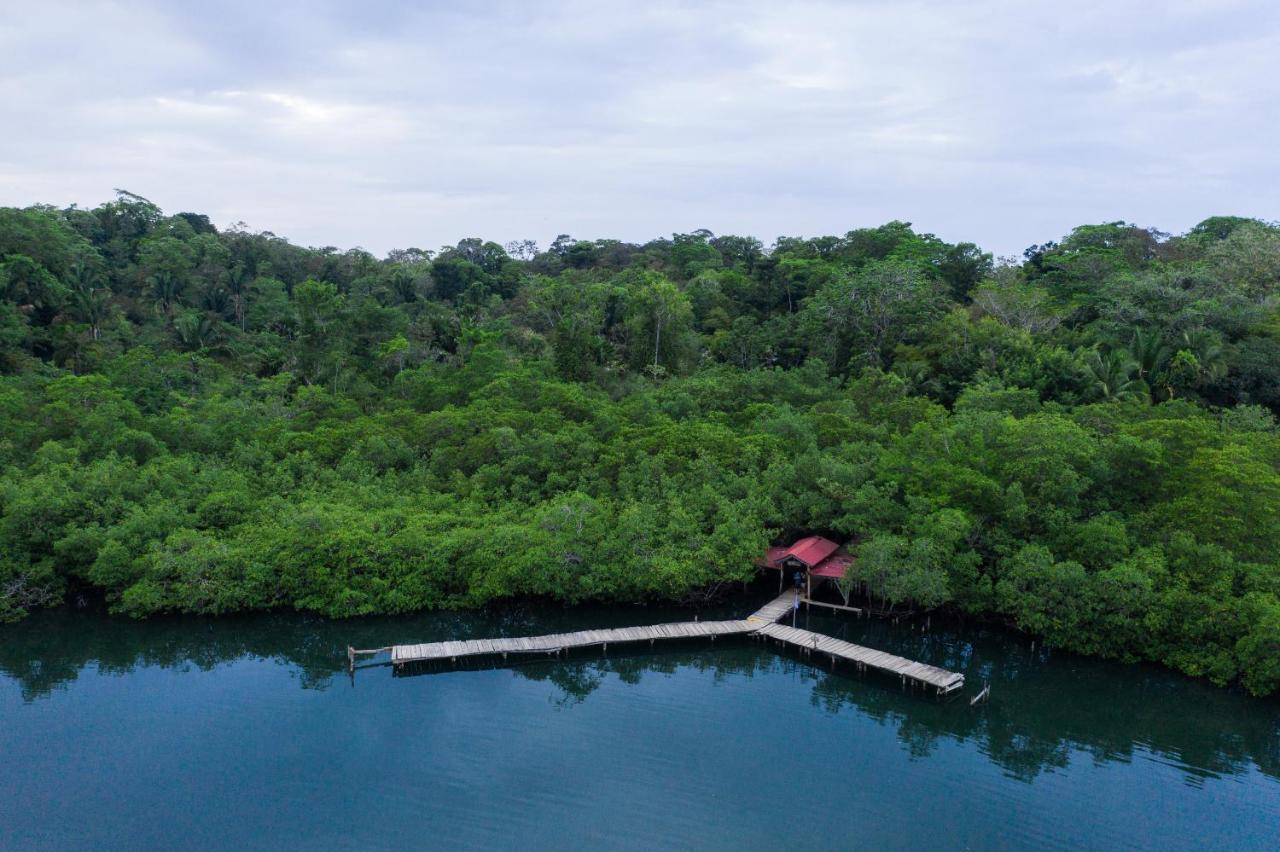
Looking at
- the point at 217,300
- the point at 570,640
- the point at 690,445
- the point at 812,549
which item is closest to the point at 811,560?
the point at 812,549

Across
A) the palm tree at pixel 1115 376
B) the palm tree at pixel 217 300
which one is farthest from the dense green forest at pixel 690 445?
the palm tree at pixel 217 300

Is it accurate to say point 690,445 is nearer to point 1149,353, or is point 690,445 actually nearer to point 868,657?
point 868,657

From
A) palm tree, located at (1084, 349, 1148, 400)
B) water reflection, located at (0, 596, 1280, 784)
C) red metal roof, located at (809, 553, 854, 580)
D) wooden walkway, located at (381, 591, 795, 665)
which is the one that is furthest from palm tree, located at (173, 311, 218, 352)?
palm tree, located at (1084, 349, 1148, 400)

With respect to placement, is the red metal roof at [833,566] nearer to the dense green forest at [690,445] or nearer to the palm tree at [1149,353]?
the dense green forest at [690,445]

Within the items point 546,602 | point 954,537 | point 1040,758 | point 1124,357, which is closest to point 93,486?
point 546,602

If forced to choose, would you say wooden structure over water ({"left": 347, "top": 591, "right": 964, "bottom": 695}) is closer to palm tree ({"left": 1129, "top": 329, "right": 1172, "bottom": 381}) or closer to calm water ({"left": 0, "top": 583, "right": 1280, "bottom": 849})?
calm water ({"left": 0, "top": 583, "right": 1280, "bottom": 849})

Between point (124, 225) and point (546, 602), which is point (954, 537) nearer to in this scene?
point (546, 602)
